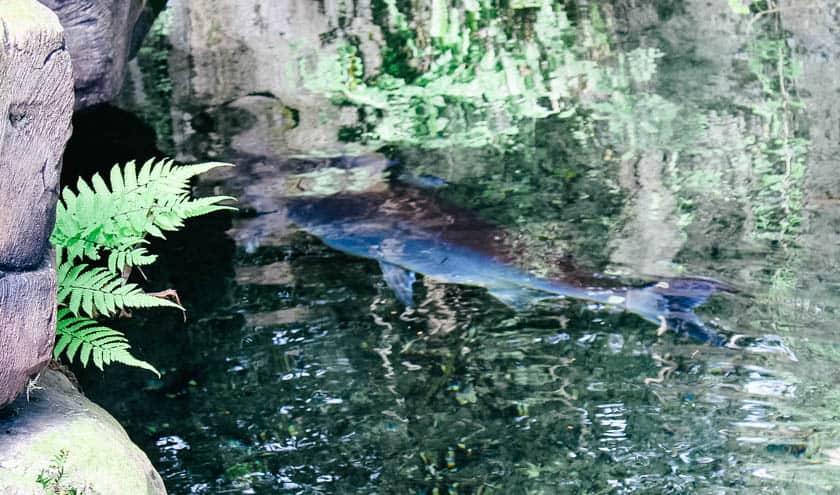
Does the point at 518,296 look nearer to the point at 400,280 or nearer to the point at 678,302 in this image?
the point at 400,280

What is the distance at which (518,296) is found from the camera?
5.55 metres

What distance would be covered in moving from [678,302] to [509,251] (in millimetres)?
1085

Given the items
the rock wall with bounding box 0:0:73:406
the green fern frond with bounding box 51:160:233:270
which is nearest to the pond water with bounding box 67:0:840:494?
the green fern frond with bounding box 51:160:233:270

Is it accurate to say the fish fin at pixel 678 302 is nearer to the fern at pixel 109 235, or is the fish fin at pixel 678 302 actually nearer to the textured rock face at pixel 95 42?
the fern at pixel 109 235

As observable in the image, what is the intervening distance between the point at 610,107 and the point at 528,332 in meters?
3.38

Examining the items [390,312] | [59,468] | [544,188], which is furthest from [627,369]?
[59,468]

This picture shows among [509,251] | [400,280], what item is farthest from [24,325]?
[509,251]

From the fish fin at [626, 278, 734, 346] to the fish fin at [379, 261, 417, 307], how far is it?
1.24 meters

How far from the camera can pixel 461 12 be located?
33.1ft

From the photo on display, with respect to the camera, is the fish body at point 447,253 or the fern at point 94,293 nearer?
the fern at point 94,293

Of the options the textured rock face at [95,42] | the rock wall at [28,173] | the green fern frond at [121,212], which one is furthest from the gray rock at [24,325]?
the textured rock face at [95,42]

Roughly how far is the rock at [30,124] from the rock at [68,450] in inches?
19.9

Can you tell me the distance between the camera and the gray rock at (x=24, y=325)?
3.03 metres

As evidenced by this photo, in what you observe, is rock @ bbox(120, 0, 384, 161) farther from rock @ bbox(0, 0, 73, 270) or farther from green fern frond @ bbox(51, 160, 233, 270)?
rock @ bbox(0, 0, 73, 270)
